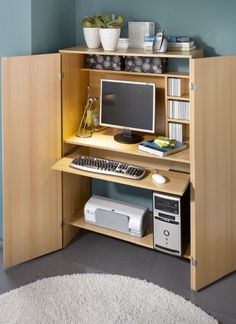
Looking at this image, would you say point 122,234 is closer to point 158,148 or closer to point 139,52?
point 158,148

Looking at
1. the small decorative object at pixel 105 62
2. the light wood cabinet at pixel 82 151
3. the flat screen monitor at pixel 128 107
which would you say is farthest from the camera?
the small decorative object at pixel 105 62

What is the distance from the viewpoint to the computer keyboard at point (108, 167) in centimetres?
272

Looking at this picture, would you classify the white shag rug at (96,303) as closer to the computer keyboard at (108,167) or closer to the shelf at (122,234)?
the shelf at (122,234)

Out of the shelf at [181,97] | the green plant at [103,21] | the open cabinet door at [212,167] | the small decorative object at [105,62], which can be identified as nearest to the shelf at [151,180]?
the open cabinet door at [212,167]

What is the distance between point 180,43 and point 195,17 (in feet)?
0.87

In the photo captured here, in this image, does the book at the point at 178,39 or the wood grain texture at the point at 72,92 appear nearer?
the book at the point at 178,39

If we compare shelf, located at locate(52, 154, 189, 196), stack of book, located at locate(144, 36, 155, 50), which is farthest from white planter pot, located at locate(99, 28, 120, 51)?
shelf, located at locate(52, 154, 189, 196)

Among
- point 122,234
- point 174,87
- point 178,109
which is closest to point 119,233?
point 122,234

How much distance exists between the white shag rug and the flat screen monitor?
3.34ft

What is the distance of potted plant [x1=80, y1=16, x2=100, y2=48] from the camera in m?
2.95

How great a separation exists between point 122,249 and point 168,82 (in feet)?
4.23

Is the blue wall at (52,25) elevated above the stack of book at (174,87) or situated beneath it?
elevated above

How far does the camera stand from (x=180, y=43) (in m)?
2.74

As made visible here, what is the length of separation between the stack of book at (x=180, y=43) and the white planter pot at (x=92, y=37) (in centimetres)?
52
